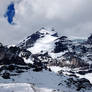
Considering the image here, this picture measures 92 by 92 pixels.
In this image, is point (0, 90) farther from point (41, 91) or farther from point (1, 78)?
point (1, 78)

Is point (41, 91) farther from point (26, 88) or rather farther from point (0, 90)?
point (0, 90)

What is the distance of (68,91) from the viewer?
183500mm

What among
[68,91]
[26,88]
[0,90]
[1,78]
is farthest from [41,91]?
[1,78]

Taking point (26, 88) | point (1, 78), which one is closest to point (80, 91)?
point (1, 78)

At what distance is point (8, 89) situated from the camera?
94.6 m

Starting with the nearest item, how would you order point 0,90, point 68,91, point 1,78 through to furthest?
1. point 0,90
2. point 68,91
3. point 1,78

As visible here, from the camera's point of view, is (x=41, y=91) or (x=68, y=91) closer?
(x=41, y=91)

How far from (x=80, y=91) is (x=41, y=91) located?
93.5 meters

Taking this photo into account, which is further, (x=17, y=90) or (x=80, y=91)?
(x=80, y=91)

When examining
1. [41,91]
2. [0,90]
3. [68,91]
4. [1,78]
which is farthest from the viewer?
[1,78]

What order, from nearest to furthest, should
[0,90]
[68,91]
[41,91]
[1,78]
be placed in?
1. [0,90]
2. [41,91]
3. [68,91]
4. [1,78]

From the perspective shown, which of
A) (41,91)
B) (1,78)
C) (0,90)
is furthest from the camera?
(1,78)

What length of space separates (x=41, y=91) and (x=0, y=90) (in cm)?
2121

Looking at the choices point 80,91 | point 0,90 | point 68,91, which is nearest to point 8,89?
point 0,90
